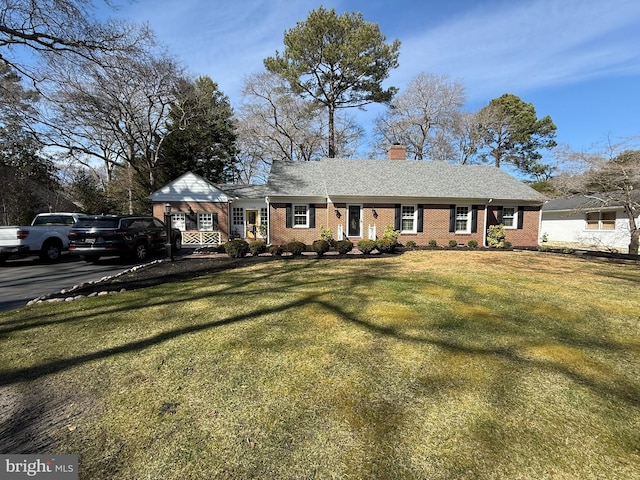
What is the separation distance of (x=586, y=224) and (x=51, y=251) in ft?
96.6

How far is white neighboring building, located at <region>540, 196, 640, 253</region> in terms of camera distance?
17.8 metres

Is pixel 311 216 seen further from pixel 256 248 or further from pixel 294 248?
pixel 256 248

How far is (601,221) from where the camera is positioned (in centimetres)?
1952

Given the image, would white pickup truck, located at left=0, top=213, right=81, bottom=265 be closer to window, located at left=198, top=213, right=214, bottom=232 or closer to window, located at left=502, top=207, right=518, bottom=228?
window, located at left=198, top=213, right=214, bottom=232

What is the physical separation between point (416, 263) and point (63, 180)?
2939cm

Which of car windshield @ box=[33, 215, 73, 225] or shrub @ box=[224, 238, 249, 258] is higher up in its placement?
car windshield @ box=[33, 215, 73, 225]

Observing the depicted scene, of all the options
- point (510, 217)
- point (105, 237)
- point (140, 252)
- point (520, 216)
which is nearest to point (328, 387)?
point (105, 237)

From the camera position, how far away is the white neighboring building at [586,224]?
17.8 m

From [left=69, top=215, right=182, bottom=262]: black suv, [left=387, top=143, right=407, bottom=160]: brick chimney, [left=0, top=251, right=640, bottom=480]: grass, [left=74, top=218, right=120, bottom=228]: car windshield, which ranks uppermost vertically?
[left=387, top=143, right=407, bottom=160]: brick chimney

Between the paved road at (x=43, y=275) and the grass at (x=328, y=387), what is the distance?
5.85 ft

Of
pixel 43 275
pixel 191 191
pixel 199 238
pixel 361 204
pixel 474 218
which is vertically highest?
pixel 191 191

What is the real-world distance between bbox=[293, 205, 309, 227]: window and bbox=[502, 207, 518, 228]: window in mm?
11165

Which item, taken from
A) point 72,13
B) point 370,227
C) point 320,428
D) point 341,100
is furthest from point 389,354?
point 341,100

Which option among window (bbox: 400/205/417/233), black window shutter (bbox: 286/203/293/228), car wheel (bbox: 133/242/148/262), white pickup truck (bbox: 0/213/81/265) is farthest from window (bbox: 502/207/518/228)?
white pickup truck (bbox: 0/213/81/265)
